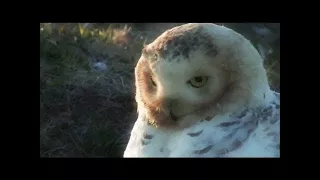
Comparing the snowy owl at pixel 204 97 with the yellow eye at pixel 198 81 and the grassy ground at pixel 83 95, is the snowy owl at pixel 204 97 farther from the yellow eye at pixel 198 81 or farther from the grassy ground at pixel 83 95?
the grassy ground at pixel 83 95

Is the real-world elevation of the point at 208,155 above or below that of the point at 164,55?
below

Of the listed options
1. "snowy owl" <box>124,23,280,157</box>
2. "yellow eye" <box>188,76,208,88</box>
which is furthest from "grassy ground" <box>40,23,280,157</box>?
"yellow eye" <box>188,76,208,88</box>

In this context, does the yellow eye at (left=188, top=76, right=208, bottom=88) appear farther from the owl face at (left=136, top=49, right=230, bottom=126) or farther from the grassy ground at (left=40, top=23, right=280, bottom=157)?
the grassy ground at (left=40, top=23, right=280, bottom=157)

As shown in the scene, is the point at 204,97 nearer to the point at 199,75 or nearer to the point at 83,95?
the point at 199,75

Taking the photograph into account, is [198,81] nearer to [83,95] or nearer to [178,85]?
[178,85]

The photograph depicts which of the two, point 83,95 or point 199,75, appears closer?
point 199,75

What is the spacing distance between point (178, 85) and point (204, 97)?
0.09 m

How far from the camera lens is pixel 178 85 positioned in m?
1.77

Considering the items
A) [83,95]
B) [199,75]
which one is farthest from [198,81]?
[83,95]

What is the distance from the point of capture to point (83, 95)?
213 centimetres
